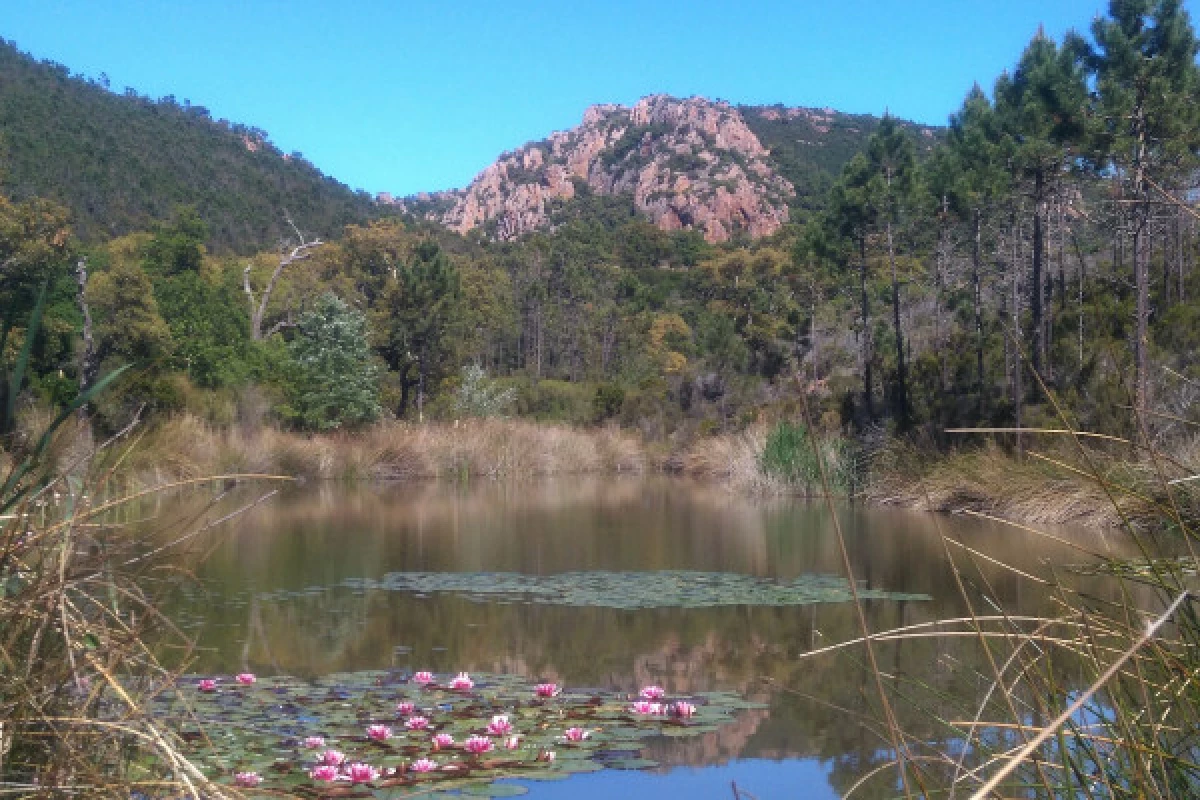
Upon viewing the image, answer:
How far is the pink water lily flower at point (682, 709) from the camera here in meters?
4.77

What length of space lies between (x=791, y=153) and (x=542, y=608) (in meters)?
89.2

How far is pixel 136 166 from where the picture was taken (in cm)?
4791

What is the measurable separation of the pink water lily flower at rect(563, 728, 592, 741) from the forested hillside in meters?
35.8

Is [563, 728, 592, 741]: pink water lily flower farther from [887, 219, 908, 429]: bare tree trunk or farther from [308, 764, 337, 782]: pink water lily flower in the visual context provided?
[887, 219, 908, 429]: bare tree trunk

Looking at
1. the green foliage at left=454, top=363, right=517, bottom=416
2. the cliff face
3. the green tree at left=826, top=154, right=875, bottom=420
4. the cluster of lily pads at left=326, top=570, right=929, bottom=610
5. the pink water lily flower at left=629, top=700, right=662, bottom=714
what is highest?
the cliff face

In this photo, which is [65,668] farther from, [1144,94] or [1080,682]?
[1144,94]

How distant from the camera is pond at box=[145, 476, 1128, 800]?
450 cm

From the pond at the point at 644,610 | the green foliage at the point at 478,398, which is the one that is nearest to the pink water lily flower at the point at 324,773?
the pond at the point at 644,610

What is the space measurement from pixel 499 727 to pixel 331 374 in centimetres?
2173

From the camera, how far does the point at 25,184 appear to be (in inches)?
1542

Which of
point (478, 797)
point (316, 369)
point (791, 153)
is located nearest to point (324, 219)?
point (316, 369)

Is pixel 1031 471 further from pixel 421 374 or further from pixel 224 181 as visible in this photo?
pixel 224 181

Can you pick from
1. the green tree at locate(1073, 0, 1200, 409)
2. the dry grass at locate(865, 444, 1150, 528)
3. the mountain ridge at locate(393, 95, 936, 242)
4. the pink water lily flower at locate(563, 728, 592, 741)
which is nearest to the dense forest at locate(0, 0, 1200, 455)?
the green tree at locate(1073, 0, 1200, 409)

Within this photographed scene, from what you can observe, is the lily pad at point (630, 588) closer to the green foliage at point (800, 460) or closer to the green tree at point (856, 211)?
the green foliage at point (800, 460)
